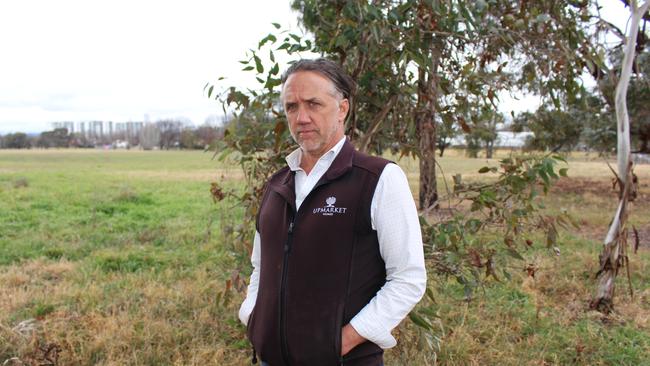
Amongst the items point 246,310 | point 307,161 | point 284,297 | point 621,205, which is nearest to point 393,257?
point 284,297

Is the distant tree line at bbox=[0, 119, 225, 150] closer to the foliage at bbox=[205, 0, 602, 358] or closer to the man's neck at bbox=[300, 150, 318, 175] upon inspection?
the foliage at bbox=[205, 0, 602, 358]

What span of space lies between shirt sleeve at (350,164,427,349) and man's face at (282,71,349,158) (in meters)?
0.28

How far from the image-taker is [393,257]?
5.81ft

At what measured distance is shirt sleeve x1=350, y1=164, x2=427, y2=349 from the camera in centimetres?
175

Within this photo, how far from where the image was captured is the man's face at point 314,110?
6.22ft

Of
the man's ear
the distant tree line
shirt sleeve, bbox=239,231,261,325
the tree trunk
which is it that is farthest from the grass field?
the distant tree line

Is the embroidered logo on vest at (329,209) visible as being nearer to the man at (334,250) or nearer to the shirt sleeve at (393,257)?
the man at (334,250)

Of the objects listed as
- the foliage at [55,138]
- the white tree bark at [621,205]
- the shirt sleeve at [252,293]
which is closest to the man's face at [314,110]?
the shirt sleeve at [252,293]

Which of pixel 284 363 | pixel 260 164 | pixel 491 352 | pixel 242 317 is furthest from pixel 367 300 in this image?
pixel 491 352

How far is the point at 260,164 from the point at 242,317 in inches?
45.9

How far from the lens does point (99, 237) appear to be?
8695mm

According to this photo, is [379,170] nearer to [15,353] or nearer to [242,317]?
[242,317]

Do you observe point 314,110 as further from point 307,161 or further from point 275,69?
point 275,69

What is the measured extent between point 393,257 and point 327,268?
23cm
